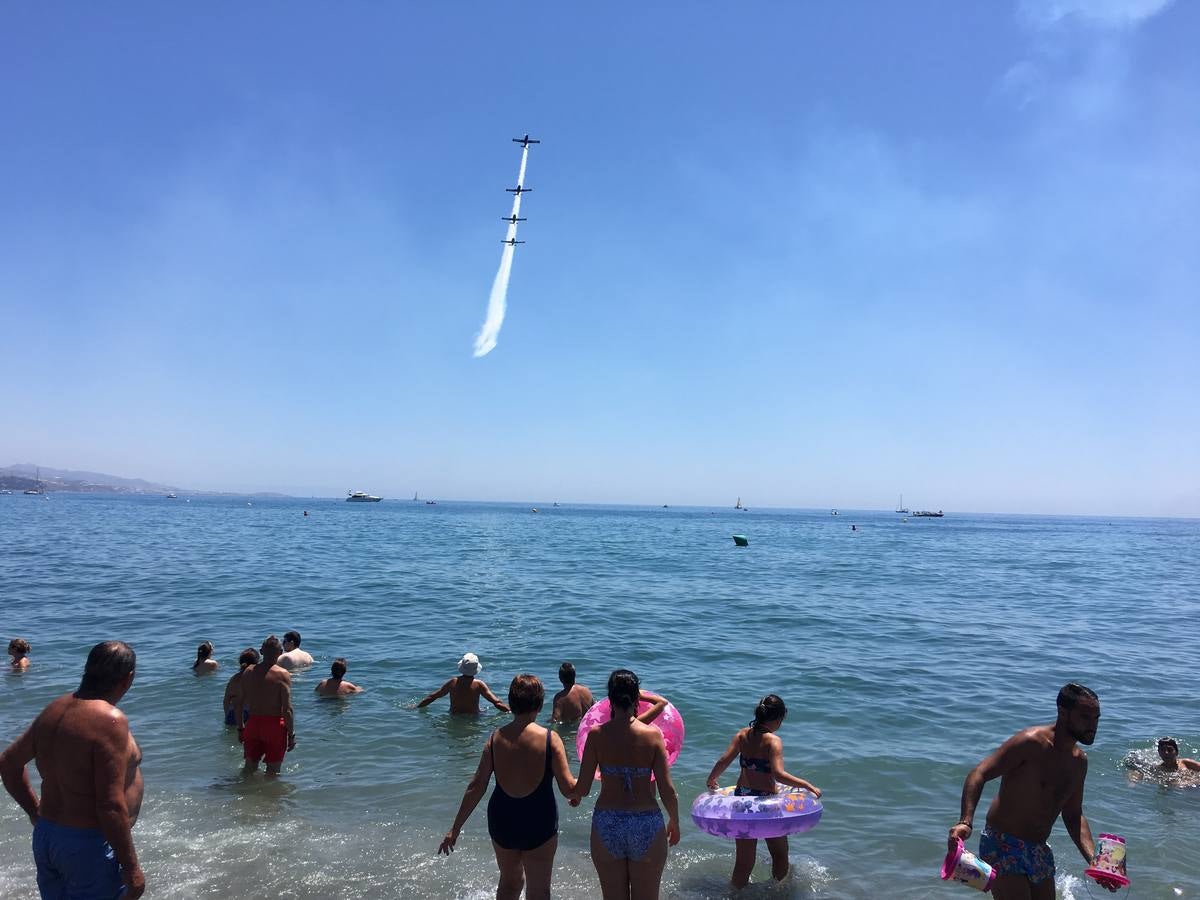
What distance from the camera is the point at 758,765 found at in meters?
6.31

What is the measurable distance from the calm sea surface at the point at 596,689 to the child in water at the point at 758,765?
41cm

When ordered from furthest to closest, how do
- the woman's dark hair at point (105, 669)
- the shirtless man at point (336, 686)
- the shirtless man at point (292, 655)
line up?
the shirtless man at point (292, 655) < the shirtless man at point (336, 686) < the woman's dark hair at point (105, 669)

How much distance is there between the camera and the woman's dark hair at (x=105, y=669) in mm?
3926

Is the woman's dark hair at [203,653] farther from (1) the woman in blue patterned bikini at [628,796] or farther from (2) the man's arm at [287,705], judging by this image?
(1) the woman in blue patterned bikini at [628,796]

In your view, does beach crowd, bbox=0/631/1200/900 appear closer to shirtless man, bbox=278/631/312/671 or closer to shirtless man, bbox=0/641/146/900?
shirtless man, bbox=0/641/146/900

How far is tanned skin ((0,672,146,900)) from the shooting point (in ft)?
12.6

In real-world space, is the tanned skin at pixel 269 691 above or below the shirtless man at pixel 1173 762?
above

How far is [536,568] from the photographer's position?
3781 centimetres

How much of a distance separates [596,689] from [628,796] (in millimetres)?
9093

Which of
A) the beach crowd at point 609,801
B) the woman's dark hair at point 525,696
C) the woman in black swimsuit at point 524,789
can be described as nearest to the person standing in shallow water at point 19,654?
the beach crowd at point 609,801

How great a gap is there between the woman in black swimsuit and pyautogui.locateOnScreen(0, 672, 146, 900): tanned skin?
196 centimetres


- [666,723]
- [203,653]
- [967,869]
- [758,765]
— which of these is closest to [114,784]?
[666,723]

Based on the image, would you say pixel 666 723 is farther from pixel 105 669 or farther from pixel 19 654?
pixel 19 654

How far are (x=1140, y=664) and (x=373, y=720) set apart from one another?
17037 millimetres
